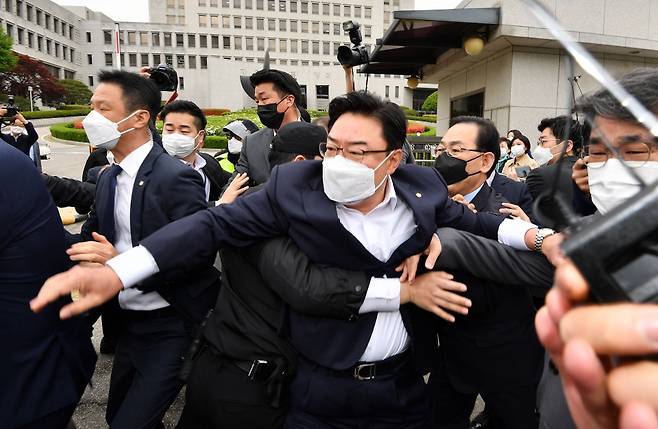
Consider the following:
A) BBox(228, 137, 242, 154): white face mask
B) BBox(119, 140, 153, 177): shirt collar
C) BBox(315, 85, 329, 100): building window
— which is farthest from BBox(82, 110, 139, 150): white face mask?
BBox(315, 85, 329, 100): building window

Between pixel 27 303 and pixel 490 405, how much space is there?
82.4 inches

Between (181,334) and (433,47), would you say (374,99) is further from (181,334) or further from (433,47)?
(433,47)

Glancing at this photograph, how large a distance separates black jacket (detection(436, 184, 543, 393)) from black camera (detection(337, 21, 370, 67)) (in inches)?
118

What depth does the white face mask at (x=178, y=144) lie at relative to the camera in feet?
13.2

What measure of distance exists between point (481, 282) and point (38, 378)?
1.83m

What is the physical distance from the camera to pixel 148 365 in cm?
232

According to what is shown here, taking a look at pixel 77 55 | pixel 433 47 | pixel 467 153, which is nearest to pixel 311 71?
pixel 77 55

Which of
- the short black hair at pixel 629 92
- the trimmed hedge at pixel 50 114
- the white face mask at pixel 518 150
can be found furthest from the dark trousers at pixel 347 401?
the trimmed hedge at pixel 50 114

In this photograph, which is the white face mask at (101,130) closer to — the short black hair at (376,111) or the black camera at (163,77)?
the short black hair at (376,111)

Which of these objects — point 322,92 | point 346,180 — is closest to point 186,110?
A: point 346,180

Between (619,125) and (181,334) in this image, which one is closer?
(619,125)

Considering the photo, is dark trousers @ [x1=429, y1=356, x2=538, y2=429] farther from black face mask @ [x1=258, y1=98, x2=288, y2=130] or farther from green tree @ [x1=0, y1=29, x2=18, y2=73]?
green tree @ [x1=0, y1=29, x2=18, y2=73]

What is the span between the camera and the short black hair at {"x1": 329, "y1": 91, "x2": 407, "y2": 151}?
187cm

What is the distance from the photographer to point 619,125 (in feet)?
2.51
